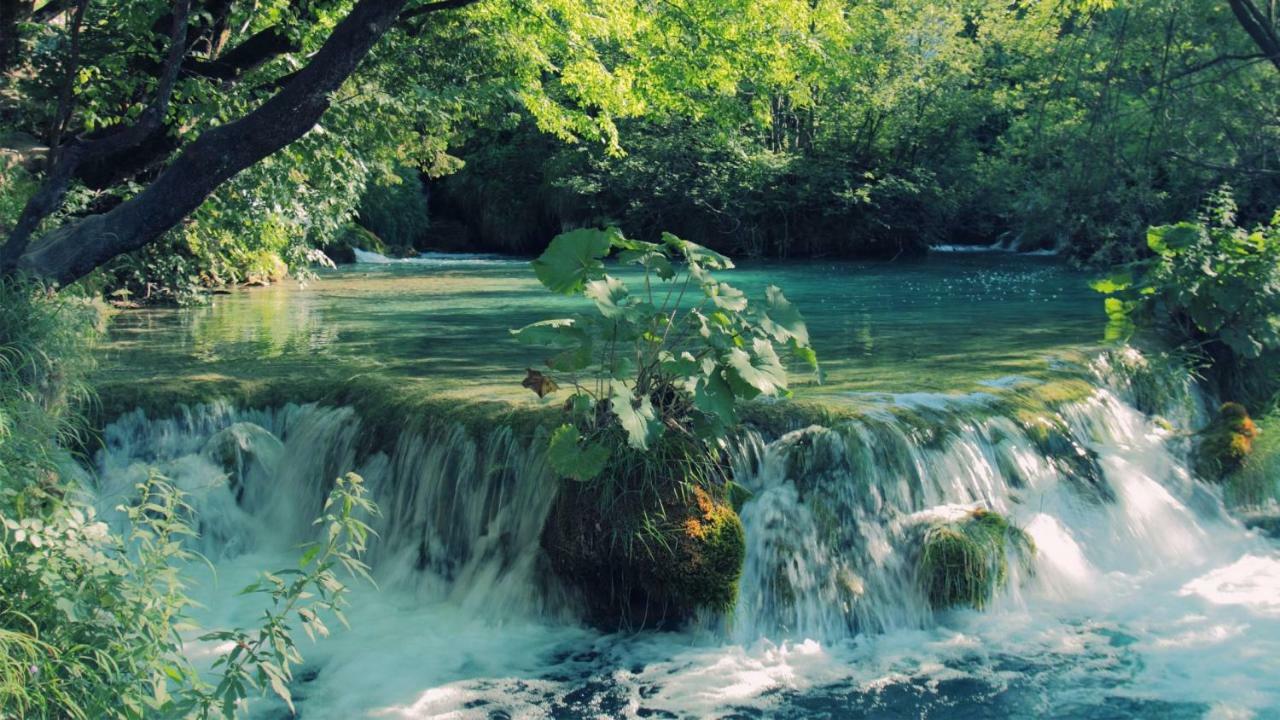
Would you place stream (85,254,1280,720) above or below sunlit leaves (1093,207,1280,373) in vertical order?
below

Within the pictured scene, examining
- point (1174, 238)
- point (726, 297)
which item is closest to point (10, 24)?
point (726, 297)

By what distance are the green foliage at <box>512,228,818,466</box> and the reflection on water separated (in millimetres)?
2035

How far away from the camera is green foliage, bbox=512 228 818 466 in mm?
6359

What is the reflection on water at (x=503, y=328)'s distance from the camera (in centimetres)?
993

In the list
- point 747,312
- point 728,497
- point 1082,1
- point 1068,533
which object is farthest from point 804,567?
point 1082,1

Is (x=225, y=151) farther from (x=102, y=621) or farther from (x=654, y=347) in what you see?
(x=102, y=621)

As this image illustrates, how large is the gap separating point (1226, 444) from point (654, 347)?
211 inches

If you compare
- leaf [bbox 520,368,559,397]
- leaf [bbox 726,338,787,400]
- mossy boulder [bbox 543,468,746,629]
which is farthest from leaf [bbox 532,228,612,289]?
mossy boulder [bbox 543,468,746,629]

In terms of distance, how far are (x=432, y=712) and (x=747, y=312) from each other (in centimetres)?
289

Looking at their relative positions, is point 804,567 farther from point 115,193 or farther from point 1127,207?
point 1127,207

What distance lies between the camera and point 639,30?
56.0 ft

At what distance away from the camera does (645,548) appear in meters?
6.48

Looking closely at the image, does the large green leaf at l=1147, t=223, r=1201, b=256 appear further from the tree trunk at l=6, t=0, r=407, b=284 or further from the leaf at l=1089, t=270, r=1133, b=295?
the tree trunk at l=6, t=0, r=407, b=284

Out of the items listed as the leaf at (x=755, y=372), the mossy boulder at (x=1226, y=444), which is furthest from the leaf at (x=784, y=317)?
the mossy boulder at (x=1226, y=444)
